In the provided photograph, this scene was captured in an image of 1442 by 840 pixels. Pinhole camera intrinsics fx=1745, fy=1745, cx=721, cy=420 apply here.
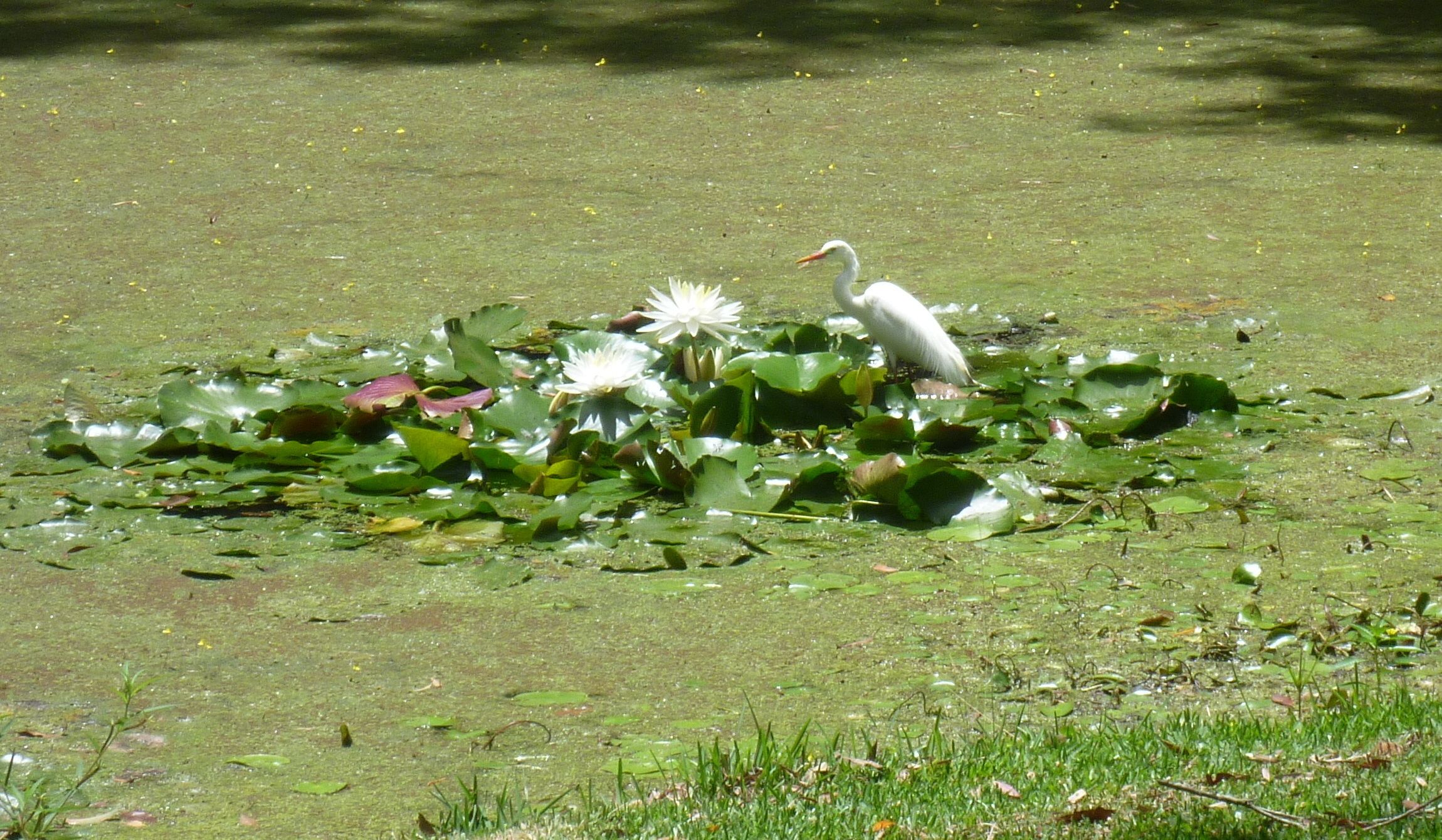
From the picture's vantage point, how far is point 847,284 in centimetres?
445

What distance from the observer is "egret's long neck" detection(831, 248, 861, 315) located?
14.4 feet

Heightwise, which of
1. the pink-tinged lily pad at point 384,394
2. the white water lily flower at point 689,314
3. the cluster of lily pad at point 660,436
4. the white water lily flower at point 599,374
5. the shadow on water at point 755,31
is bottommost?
the cluster of lily pad at point 660,436

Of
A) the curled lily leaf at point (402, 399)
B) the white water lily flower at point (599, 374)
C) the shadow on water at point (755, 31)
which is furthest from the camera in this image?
the shadow on water at point (755, 31)

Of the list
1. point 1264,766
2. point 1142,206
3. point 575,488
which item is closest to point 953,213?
point 1142,206

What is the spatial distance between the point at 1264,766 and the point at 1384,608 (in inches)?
27.6

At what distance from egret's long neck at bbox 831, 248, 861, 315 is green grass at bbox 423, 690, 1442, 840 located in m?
2.06

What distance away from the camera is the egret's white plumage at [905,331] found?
4.14 meters

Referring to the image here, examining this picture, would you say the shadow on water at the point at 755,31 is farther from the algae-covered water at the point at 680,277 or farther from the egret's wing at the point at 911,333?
the egret's wing at the point at 911,333

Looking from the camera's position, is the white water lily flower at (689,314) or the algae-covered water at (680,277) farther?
the white water lily flower at (689,314)

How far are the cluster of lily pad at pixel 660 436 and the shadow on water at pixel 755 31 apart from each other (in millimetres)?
4397

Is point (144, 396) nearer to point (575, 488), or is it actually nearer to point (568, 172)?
point (575, 488)

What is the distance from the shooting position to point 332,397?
3977mm

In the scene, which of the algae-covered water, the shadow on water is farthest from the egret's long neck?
the shadow on water

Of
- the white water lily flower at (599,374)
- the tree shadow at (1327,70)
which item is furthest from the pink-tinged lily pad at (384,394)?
the tree shadow at (1327,70)
